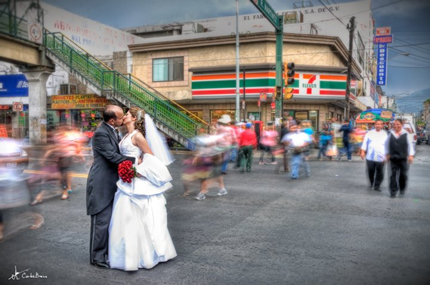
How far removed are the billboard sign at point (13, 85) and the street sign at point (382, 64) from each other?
3683 centimetres

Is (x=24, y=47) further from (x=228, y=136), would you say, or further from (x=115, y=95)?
(x=228, y=136)

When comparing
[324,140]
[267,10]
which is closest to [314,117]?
[324,140]

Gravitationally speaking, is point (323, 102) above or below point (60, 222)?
above

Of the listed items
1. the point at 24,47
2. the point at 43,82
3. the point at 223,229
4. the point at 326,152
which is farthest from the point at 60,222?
the point at 43,82

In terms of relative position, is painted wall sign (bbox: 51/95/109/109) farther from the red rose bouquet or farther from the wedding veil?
the red rose bouquet

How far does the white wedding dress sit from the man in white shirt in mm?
6405

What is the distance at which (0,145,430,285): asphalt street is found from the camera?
410 cm

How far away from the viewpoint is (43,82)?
75.8 feet

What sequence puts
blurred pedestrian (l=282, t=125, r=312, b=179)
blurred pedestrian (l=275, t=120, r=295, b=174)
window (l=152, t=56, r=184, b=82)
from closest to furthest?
blurred pedestrian (l=282, t=125, r=312, b=179), blurred pedestrian (l=275, t=120, r=295, b=174), window (l=152, t=56, r=184, b=82)

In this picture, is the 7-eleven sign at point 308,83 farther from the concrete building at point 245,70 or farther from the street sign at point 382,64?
the street sign at point 382,64

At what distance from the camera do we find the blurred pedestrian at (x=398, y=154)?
8281 millimetres

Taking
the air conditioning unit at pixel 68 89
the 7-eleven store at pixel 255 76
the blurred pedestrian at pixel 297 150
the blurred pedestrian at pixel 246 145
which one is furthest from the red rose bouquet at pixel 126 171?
the air conditioning unit at pixel 68 89

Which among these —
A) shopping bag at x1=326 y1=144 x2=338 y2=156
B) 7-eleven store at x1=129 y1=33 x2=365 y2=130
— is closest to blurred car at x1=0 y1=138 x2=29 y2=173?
shopping bag at x1=326 y1=144 x2=338 y2=156

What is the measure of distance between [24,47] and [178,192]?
16667 mm
